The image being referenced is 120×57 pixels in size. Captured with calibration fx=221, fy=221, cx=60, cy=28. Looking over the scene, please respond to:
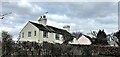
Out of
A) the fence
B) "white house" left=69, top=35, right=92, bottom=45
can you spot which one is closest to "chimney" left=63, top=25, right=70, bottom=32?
"white house" left=69, top=35, right=92, bottom=45

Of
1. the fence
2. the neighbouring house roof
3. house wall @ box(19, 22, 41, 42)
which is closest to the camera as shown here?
the fence

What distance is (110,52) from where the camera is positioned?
17953 millimetres

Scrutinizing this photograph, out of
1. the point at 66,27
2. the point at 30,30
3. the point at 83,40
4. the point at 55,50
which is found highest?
the point at 66,27

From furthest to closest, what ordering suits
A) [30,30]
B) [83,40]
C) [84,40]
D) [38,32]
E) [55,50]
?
[83,40]
[84,40]
[30,30]
[38,32]
[55,50]

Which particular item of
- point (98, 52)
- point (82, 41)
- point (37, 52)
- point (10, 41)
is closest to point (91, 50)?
point (98, 52)

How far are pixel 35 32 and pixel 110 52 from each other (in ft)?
46.0

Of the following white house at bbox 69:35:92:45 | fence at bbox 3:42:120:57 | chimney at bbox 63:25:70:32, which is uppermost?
chimney at bbox 63:25:70:32

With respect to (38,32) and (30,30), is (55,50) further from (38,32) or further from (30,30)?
(30,30)

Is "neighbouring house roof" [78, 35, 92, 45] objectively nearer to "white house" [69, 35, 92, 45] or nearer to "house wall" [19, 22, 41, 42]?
"white house" [69, 35, 92, 45]

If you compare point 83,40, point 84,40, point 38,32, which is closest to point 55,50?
point 38,32

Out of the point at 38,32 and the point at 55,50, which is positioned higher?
the point at 38,32

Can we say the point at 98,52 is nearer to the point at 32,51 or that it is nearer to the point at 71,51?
the point at 71,51

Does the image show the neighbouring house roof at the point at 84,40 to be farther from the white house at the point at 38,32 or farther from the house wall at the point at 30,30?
the house wall at the point at 30,30

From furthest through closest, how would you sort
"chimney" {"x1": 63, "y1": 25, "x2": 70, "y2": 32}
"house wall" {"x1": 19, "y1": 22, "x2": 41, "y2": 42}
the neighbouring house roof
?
"chimney" {"x1": 63, "y1": 25, "x2": 70, "y2": 32} → the neighbouring house roof → "house wall" {"x1": 19, "y1": 22, "x2": 41, "y2": 42}
